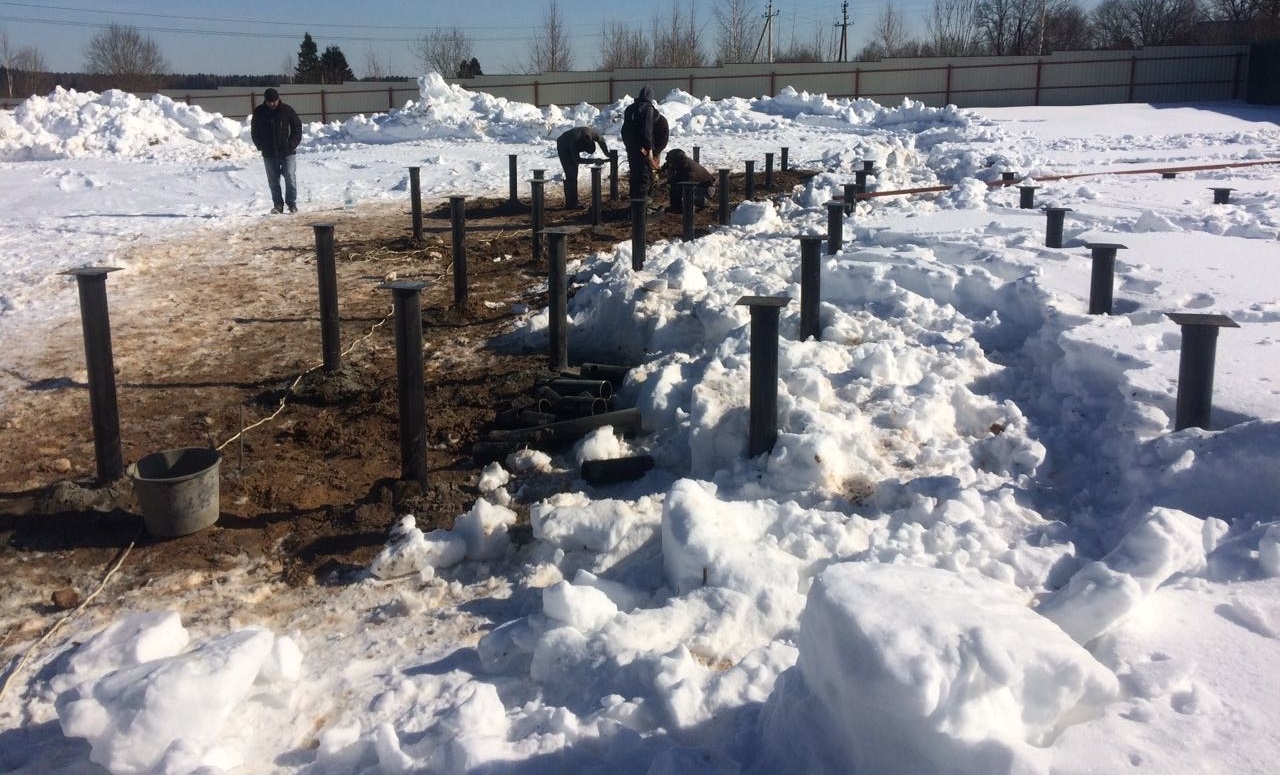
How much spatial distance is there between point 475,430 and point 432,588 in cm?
214

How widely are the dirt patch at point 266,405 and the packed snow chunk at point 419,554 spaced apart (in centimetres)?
22

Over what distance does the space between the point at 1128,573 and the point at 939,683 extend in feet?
4.15

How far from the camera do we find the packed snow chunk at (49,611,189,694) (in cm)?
350

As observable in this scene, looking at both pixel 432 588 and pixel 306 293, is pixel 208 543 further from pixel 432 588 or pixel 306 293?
pixel 306 293

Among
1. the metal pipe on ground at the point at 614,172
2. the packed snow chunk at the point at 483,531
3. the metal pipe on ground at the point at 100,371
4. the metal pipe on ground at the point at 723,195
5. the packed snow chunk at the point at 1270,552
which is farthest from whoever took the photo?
the metal pipe on ground at the point at 614,172

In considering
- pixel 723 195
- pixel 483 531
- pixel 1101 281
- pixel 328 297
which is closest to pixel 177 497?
pixel 483 531

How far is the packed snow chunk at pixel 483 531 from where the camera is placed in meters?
4.54

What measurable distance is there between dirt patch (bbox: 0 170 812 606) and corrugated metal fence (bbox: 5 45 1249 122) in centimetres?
2724

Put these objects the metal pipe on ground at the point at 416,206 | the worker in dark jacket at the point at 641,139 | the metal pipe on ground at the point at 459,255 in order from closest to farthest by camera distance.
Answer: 1. the metal pipe on ground at the point at 459,255
2. the metal pipe on ground at the point at 416,206
3. the worker in dark jacket at the point at 641,139

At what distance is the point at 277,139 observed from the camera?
14.7 metres

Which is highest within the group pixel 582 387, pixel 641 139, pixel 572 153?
pixel 641 139

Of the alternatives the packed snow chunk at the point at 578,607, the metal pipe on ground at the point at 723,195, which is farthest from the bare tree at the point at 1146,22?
the packed snow chunk at the point at 578,607

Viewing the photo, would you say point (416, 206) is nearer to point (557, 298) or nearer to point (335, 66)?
point (557, 298)

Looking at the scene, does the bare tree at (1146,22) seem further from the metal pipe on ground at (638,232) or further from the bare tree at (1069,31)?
the metal pipe on ground at (638,232)
